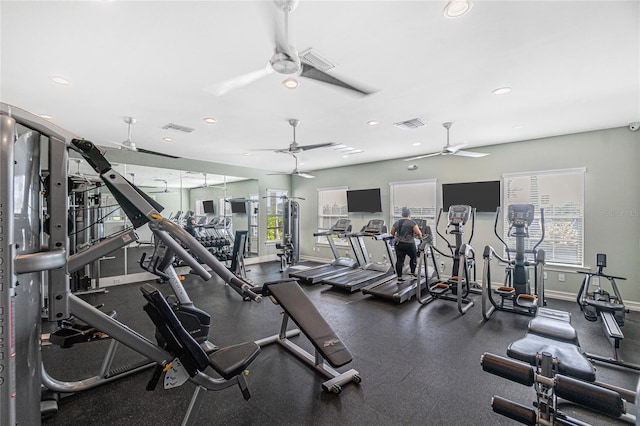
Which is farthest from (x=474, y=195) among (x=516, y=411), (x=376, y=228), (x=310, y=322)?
(x=516, y=411)

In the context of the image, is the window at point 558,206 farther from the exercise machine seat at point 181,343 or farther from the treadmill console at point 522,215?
the exercise machine seat at point 181,343

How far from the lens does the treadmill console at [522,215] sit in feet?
14.7

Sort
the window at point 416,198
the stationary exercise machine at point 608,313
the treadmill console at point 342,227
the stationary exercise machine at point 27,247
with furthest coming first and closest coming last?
the treadmill console at point 342,227, the window at point 416,198, the stationary exercise machine at point 608,313, the stationary exercise machine at point 27,247

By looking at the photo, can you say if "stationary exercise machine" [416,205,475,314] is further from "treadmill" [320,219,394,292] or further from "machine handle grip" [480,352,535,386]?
"machine handle grip" [480,352,535,386]

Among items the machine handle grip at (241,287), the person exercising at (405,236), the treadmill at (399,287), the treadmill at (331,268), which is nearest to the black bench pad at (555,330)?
the machine handle grip at (241,287)

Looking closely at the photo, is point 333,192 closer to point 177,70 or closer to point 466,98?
point 466,98

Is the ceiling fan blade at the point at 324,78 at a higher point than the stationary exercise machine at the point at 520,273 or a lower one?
higher

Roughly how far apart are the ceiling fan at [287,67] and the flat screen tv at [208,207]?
4937 millimetres

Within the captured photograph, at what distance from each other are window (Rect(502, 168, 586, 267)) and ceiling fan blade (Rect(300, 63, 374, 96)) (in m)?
4.19

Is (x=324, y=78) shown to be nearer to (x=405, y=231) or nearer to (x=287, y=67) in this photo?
(x=287, y=67)

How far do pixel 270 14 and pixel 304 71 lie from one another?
765mm

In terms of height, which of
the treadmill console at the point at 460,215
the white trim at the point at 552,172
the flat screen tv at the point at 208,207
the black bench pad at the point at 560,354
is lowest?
the black bench pad at the point at 560,354

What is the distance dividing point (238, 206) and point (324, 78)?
237 inches

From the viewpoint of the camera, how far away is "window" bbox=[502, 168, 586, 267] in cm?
500
